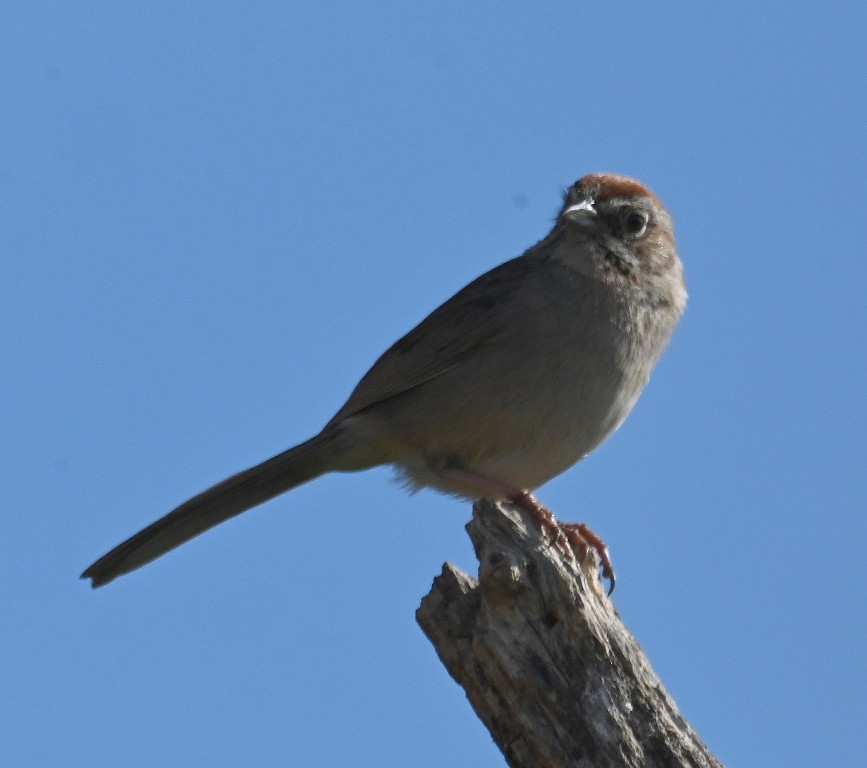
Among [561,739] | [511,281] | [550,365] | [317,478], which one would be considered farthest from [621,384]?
[561,739]

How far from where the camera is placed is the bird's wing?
22.2ft

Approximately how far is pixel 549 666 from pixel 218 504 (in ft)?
9.84

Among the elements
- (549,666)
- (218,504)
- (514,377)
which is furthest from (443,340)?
(549,666)

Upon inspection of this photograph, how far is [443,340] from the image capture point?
22.6 feet

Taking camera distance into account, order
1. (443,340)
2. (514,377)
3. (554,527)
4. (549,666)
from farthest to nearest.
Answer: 1. (443,340)
2. (514,377)
3. (554,527)
4. (549,666)

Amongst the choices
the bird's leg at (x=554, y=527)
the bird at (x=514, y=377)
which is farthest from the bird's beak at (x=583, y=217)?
the bird's leg at (x=554, y=527)

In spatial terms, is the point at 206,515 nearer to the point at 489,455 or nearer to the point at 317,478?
the point at 317,478

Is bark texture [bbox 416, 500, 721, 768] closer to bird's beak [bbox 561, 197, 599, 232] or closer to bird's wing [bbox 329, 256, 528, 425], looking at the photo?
bird's wing [bbox 329, 256, 528, 425]

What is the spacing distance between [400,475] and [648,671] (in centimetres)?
273

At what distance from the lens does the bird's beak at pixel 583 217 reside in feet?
22.3

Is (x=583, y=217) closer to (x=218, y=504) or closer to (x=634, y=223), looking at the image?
(x=634, y=223)

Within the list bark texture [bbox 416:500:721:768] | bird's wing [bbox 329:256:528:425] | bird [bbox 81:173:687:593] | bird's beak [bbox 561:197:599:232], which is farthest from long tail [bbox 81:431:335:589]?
bark texture [bbox 416:500:721:768]

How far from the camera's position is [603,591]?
15.1 ft

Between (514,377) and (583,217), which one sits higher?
(583,217)
